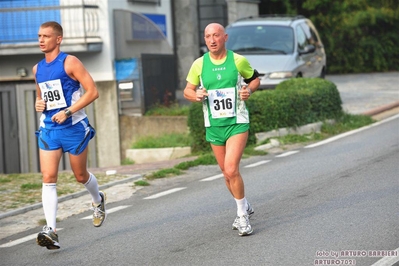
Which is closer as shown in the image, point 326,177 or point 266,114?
point 326,177

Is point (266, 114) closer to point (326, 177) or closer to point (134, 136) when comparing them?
point (326, 177)

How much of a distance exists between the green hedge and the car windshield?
79.4 inches

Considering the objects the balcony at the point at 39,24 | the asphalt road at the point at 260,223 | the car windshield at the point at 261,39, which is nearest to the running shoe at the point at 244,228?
the asphalt road at the point at 260,223

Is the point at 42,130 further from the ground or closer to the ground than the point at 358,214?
further from the ground

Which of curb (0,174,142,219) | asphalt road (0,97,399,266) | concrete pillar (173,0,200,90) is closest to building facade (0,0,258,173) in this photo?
concrete pillar (173,0,200,90)

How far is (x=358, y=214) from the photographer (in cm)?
903

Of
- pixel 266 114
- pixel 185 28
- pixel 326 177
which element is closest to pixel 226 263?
pixel 326 177

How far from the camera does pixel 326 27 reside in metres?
34.5

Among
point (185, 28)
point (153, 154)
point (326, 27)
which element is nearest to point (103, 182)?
point (153, 154)

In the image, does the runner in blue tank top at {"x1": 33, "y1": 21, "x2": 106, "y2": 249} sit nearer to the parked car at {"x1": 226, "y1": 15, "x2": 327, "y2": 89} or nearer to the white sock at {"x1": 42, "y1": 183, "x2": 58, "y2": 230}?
the white sock at {"x1": 42, "y1": 183, "x2": 58, "y2": 230}

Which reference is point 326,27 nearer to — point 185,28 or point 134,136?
point 185,28

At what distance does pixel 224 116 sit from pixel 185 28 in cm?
2070

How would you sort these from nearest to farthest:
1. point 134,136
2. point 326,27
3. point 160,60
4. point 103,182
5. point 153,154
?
1. point 103,182
2. point 153,154
3. point 134,136
4. point 160,60
5. point 326,27

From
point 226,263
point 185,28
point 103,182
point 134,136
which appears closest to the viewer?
point 226,263
